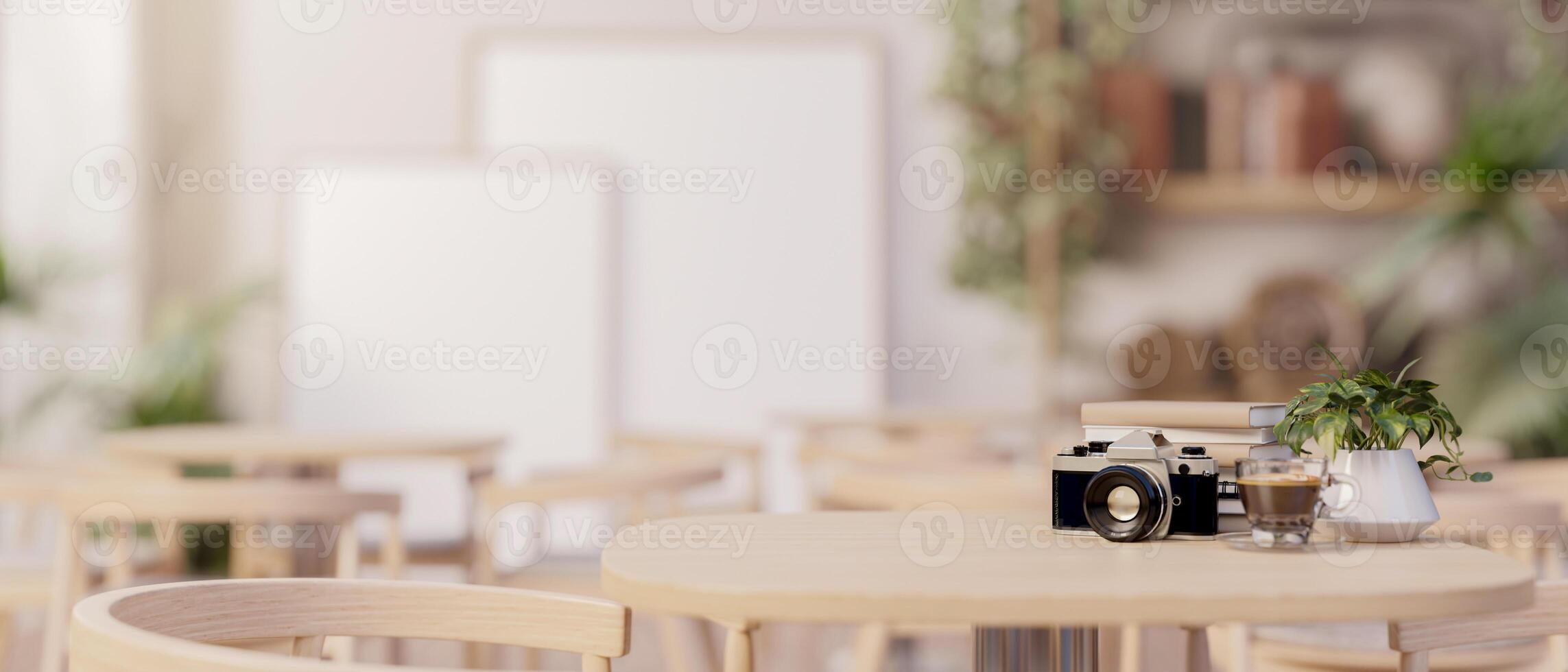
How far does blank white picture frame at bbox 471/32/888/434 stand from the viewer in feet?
16.2

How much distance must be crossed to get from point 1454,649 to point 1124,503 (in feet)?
3.02

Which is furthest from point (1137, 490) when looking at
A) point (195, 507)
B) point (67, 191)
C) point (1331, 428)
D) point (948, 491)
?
point (67, 191)

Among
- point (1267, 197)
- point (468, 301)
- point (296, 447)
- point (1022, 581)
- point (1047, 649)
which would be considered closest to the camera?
point (1022, 581)

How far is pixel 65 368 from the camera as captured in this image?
15.1 ft

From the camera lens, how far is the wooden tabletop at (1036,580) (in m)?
1.08

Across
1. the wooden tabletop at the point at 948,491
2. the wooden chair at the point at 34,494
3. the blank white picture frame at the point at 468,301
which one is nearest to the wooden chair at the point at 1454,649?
the wooden tabletop at the point at 948,491

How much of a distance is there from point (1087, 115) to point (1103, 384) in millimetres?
926

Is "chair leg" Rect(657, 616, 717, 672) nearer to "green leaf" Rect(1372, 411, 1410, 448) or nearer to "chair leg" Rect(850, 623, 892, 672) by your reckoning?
"chair leg" Rect(850, 623, 892, 672)

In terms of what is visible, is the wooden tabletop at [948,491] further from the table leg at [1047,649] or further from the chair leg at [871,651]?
the table leg at [1047,649]

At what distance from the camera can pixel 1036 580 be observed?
1.15 meters

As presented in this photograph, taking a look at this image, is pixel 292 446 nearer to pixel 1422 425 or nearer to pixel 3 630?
pixel 3 630

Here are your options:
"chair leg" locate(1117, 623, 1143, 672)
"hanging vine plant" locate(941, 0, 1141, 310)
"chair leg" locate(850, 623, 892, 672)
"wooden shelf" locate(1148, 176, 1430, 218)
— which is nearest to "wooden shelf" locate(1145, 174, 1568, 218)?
"wooden shelf" locate(1148, 176, 1430, 218)

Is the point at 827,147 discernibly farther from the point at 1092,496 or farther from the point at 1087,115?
the point at 1092,496

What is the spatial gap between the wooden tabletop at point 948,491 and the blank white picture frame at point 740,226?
8.64 feet
